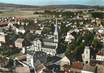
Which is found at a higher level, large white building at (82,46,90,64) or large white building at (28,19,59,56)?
large white building at (82,46,90,64)

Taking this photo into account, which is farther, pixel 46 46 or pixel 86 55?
pixel 46 46

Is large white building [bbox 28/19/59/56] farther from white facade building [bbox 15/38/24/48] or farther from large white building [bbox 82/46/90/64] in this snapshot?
large white building [bbox 82/46/90/64]

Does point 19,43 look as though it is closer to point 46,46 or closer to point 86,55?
point 46,46

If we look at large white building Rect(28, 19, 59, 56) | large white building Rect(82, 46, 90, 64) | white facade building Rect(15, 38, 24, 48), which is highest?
large white building Rect(82, 46, 90, 64)

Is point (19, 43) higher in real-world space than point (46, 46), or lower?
lower

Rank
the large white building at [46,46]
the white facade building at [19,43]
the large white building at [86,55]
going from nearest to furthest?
the large white building at [86,55]
the large white building at [46,46]
the white facade building at [19,43]

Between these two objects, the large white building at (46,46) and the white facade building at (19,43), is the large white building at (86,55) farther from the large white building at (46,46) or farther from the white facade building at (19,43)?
the white facade building at (19,43)

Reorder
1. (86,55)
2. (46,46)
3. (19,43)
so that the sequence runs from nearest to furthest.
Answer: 1. (86,55)
2. (46,46)
3. (19,43)

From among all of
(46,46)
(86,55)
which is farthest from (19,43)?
(86,55)

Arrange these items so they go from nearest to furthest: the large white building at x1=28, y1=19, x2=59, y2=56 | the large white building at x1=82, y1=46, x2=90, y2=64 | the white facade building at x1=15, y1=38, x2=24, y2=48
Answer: the large white building at x1=82, y1=46, x2=90, y2=64 → the large white building at x1=28, y1=19, x2=59, y2=56 → the white facade building at x1=15, y1=38, x2=24, y2=48

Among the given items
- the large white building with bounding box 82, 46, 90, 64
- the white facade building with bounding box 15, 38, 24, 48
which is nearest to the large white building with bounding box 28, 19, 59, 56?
the white facade building with bounding box 15, 38, 24, 48

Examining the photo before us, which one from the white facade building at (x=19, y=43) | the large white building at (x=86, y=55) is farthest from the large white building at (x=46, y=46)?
the large white building at (x=86, y=55)

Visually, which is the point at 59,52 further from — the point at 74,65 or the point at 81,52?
the point at 74,65

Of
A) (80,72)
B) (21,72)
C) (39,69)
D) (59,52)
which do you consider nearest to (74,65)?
(80,72)
